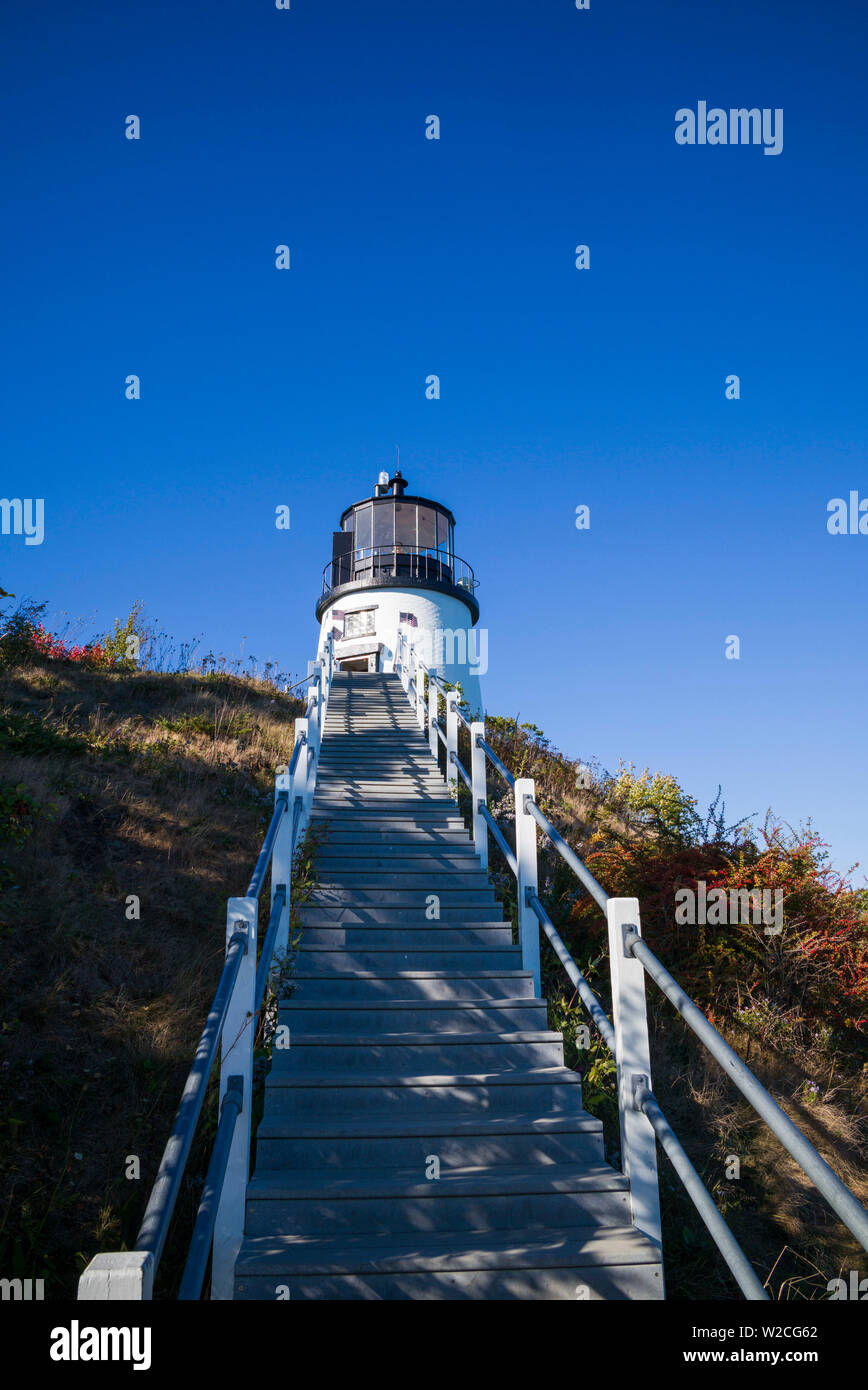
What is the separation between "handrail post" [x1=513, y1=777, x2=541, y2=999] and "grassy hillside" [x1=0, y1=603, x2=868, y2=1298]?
1.50 feet

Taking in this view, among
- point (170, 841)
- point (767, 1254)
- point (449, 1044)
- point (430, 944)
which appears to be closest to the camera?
point (767, 1254)

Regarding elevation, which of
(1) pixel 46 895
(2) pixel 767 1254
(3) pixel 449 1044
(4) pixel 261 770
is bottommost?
(2) pixel 767 1254

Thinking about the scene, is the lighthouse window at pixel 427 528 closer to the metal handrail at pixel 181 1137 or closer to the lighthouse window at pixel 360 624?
the lighthouse window at pixel 360 624

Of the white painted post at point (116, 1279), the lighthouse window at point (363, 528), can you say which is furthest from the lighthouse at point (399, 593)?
the white painted post at point (116, 1279)

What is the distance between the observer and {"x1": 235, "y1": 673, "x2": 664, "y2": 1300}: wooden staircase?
3.00 meters

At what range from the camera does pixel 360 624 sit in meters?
19.2

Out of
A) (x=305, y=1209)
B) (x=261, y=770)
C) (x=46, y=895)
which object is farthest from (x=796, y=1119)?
(x=261, y=770)

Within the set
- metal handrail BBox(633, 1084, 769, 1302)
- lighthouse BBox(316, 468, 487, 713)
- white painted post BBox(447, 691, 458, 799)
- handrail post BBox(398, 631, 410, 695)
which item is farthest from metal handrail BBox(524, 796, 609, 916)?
lighthouse BBox(316, 468, 487, 713)

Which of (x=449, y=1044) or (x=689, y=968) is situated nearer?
(x=449, y=1044)

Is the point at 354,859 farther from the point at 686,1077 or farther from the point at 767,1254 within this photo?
the point at 767,1254

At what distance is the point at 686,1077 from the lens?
17.0 ft

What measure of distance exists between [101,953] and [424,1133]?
8.53 feet

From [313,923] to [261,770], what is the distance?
4.63m

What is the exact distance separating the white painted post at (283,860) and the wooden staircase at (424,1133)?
186 millimetres
